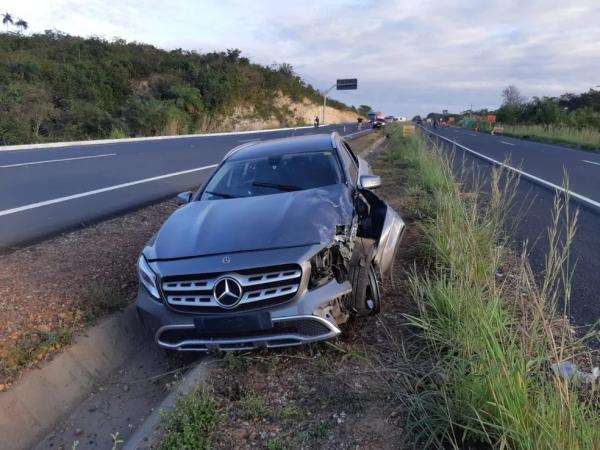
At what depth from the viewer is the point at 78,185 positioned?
37.1 feet

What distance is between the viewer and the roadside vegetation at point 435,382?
2.42 meters

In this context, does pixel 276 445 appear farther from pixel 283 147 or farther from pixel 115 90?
pixel 115 90

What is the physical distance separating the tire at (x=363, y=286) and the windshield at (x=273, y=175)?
1338 mm

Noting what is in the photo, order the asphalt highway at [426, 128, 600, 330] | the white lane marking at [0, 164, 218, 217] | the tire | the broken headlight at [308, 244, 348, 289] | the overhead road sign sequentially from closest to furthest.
Answer: the broken headlight at [308, 244, 348, 289], the tire, the asphalt highway at [426, 128, 600, 330], the white lane marking at [0, 164, 218, 217], the overhead road sign

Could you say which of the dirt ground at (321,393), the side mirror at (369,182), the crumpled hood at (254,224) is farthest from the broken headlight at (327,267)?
the side mirror at (369,182)

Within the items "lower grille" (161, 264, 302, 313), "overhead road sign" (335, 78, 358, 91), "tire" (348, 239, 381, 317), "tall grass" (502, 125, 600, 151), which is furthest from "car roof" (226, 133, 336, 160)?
"overhead road sign" (335, 78, 358, 91)

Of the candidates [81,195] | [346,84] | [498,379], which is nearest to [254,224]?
[498,379]

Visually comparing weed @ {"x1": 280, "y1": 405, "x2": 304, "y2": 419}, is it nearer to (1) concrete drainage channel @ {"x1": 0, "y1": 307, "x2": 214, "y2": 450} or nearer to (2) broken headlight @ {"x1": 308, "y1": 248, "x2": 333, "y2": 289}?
(1) concrete drainage channel @ {"x1": 0, "y1": 307, "x2": 214, "y2": 450}

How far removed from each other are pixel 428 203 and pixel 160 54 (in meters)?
48.6

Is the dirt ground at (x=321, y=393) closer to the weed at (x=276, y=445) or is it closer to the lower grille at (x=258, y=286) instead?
the weed at (x=276, y=445)

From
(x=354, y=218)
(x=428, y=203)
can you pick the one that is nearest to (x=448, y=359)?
(x=354, y=218)

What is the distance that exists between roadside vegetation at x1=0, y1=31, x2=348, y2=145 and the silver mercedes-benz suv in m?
25.6

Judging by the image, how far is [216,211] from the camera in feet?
15.0

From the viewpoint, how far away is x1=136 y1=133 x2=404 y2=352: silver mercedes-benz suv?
3590mm
